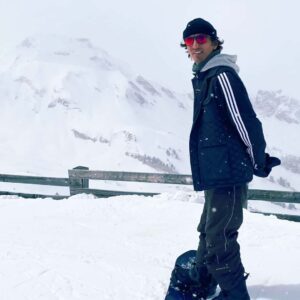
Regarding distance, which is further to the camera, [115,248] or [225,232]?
[115,248]

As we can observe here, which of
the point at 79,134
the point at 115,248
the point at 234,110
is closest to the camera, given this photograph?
the point at 234,110

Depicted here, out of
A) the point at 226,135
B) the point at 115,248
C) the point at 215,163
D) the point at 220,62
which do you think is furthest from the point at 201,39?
the point at 115,248

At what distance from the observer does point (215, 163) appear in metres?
2.64

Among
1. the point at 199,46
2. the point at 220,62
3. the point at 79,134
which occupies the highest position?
the point at 199,46

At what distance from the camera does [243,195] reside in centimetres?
279

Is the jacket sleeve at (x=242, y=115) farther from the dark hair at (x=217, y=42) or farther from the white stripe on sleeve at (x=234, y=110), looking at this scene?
the dark hair at (x=217, y=42)

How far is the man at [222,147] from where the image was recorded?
262 centimetres

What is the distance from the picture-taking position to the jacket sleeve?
2596 mm

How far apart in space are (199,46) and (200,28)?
0.13m

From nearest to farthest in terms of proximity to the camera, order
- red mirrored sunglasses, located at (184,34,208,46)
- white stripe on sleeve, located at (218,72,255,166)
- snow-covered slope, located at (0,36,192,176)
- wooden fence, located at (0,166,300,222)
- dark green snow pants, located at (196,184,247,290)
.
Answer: white stripe on sleeve, located at (218,72,255,166), dark green snow pants, located at (196,184,247,290), red mirrored sunglasses, located at (184,34,208,46), wooden fence, located at (0,166,300,222), snow-covered slope, located at (0,36,192,176)

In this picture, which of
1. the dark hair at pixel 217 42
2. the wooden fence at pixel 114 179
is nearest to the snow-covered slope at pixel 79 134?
the wooden fence at pixel 114 179

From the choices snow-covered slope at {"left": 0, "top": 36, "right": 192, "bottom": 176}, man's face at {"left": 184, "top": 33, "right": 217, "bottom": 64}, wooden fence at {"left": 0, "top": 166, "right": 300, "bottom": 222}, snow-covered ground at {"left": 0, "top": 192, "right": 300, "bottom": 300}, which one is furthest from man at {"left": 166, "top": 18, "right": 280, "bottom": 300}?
snow-covered slope at {"left": 0, "top": 36, "right": 192, "bottom": 176}

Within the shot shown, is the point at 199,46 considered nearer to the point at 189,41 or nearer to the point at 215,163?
the point at 189,41

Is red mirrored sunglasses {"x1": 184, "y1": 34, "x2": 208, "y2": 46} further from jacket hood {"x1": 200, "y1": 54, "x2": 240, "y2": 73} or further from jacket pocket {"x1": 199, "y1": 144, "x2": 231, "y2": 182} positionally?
jacket pocket {"x1": 199, "y1": 144, "x2": 231, "y2": 182}
